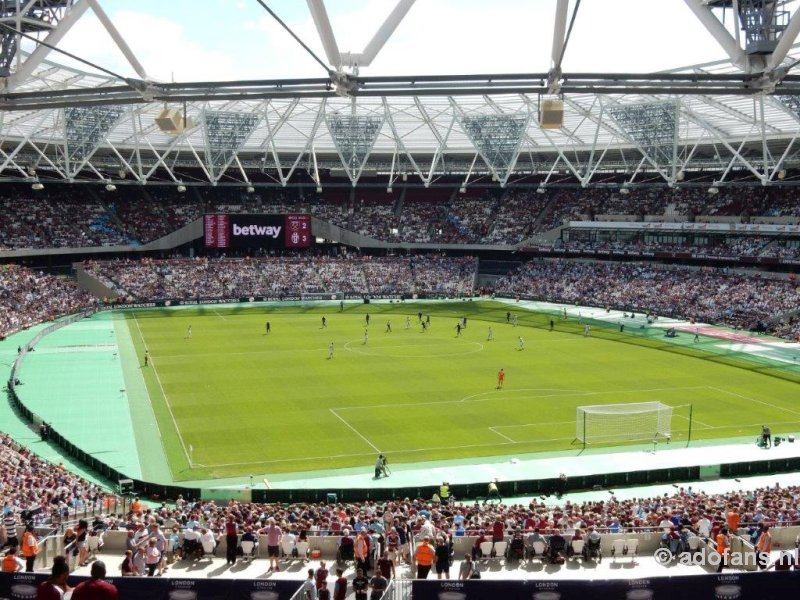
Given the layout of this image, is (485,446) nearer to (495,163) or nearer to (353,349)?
(353,349)

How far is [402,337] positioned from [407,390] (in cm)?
1811

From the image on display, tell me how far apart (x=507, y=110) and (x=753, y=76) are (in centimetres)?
6376

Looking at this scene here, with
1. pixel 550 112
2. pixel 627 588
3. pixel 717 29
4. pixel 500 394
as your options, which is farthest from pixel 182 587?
pixel 500 394

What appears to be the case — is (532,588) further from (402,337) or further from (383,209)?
(383,209)

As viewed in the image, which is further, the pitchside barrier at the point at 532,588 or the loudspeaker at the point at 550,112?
the loudspeaker at the point at 550,112

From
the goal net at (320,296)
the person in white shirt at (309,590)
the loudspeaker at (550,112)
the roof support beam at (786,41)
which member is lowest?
the person in white shirt at (309,590)

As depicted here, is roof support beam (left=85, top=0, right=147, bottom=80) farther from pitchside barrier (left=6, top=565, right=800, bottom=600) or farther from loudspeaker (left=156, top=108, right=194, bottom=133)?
pitchside barrier (left=6, top=565, right=800, bottom=600)

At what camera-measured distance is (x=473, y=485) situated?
89.8 ft

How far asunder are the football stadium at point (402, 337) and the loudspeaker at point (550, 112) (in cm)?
5

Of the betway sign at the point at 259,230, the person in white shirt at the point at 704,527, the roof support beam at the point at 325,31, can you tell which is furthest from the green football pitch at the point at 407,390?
the betway sign at the point at 259,230

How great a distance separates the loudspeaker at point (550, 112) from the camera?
15.3 meters

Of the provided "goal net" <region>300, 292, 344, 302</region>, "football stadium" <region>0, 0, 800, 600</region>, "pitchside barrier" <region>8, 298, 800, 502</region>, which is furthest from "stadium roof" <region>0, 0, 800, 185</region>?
"pitchside barrier" <region>8, 298, 800, 502</region>

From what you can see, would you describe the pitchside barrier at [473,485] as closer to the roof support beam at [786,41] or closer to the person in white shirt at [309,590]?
the person in white shirt at [309,590]

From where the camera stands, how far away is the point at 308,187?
10212 cm
